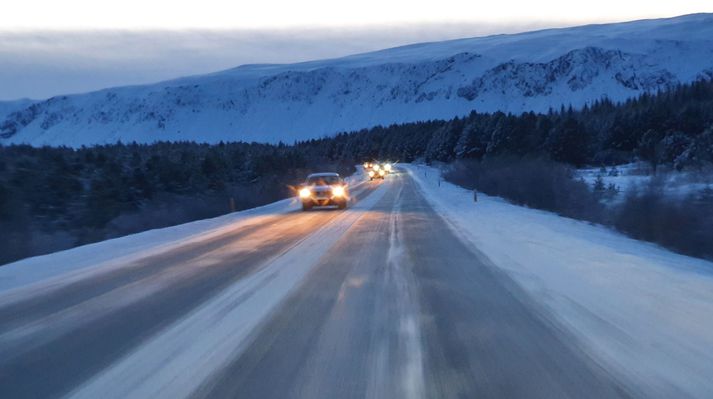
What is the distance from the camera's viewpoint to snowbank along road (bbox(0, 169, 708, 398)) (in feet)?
22.0

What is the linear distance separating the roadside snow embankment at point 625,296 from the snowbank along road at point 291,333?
1.00 ft

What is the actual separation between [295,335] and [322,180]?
25.7 meters

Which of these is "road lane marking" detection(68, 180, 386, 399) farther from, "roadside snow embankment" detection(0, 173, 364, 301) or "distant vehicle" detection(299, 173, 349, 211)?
"distant vehicle" detection(299, 173, 349, 211)

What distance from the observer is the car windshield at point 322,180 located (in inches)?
1335

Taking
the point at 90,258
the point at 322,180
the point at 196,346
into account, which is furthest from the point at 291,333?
the point at 322,180

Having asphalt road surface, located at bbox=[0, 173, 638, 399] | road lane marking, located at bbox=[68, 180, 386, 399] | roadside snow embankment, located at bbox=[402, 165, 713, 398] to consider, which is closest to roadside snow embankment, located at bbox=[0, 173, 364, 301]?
asphalt road surface, located at bbox=[0, 173, 638, 399]

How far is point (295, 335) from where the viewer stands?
8.62 metres

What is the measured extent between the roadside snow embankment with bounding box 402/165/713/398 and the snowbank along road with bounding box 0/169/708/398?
30 cm

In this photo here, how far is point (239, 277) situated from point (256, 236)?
7959mm

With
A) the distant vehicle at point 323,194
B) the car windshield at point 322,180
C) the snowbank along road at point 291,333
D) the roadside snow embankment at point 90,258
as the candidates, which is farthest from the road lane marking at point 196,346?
the car windshield at point 322,180

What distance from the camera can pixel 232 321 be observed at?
30.9 ft

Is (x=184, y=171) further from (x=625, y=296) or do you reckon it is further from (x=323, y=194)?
(x=625, y=296)

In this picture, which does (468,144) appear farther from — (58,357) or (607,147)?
(58,357)

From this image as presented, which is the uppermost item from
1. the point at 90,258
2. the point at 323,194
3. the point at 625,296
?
the point at 625,296
